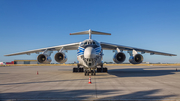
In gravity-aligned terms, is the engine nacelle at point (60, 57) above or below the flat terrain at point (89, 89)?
above

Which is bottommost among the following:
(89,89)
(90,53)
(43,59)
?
(89,89)

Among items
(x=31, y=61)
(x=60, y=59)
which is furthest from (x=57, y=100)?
(x=31, y=61)

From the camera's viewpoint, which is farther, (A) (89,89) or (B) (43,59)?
(B) (43,59)

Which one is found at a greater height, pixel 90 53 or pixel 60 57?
pixel 90 53

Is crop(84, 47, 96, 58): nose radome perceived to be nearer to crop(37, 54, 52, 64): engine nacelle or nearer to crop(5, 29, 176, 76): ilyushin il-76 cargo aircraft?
crop(5, 29, 176, 76): ilyushin il-76 cargo aircraft

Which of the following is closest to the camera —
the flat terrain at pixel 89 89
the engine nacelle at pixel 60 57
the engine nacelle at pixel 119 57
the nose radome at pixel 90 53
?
the flat terrain at pixel 89 89

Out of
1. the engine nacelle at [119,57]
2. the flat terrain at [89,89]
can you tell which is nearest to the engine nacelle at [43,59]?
the flat terrain at [89,89]

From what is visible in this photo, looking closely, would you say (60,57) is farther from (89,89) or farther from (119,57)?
(89,89)

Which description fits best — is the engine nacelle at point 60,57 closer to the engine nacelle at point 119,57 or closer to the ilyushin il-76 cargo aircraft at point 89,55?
the ilyushin il-76 cargo aircraft at point 89,55

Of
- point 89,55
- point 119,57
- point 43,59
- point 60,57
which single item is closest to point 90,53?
point 89,55

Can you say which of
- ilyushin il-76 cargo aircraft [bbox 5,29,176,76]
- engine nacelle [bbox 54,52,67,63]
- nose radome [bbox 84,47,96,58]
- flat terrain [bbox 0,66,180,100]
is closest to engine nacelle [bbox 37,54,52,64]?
ilyushin il-76 cargo aircraft [bbox 5,29,176,76]

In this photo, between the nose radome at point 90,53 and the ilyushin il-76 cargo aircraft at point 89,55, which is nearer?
the nose radome at point 90,53

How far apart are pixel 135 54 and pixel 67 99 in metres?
11.7

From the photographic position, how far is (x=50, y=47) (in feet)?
54.4
